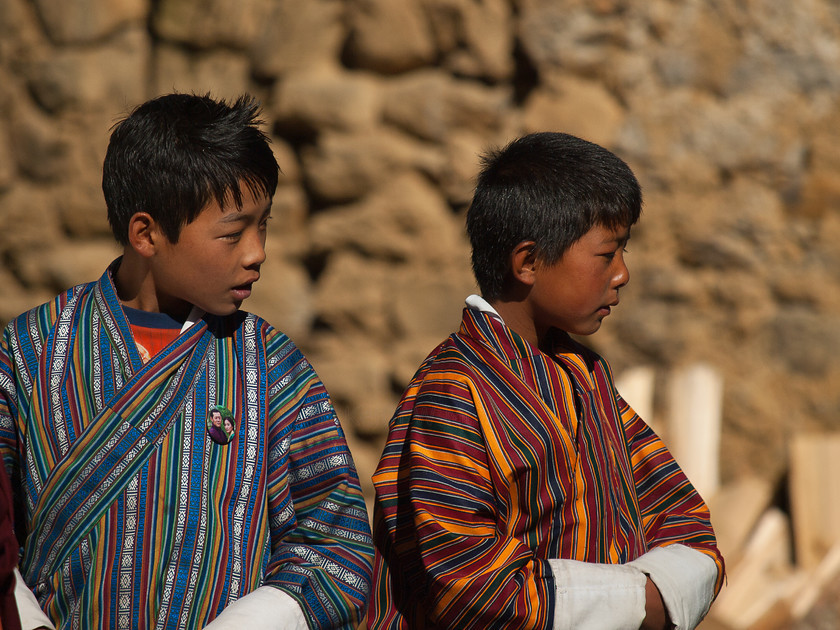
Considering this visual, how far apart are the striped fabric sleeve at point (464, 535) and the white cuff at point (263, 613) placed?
19 centimetres

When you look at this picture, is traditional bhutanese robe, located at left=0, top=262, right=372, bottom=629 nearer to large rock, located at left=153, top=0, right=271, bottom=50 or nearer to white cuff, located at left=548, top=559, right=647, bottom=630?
white cuff, located at left=548, top=559, right=647, bottom=630

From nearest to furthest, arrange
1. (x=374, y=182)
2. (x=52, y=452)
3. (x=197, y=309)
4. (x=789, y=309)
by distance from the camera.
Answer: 1. (x=52, y=452)
2. (x=197, y=309)
3. (x=789, y=309)
4. (x=374, y=182)

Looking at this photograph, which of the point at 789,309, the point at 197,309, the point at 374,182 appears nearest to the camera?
the point at 197,309

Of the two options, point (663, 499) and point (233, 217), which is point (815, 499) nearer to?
point (663, 499)

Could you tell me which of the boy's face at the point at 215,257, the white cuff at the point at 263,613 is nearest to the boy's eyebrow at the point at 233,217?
the boy's face at the point at 215,257

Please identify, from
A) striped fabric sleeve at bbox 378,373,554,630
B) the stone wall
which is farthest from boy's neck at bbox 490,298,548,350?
the stone wall

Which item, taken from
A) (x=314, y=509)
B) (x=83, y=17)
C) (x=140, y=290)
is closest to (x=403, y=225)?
(x=83, y=17)

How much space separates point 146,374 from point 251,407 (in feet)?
0.49

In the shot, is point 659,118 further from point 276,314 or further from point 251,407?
point 251,407

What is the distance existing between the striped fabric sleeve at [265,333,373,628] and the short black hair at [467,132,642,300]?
35cm

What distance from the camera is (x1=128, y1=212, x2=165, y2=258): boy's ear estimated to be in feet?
4.98

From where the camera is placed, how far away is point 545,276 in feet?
5.28

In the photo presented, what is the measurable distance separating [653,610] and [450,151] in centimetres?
216

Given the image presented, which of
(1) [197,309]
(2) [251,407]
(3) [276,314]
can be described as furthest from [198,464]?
(3) [276,314]
